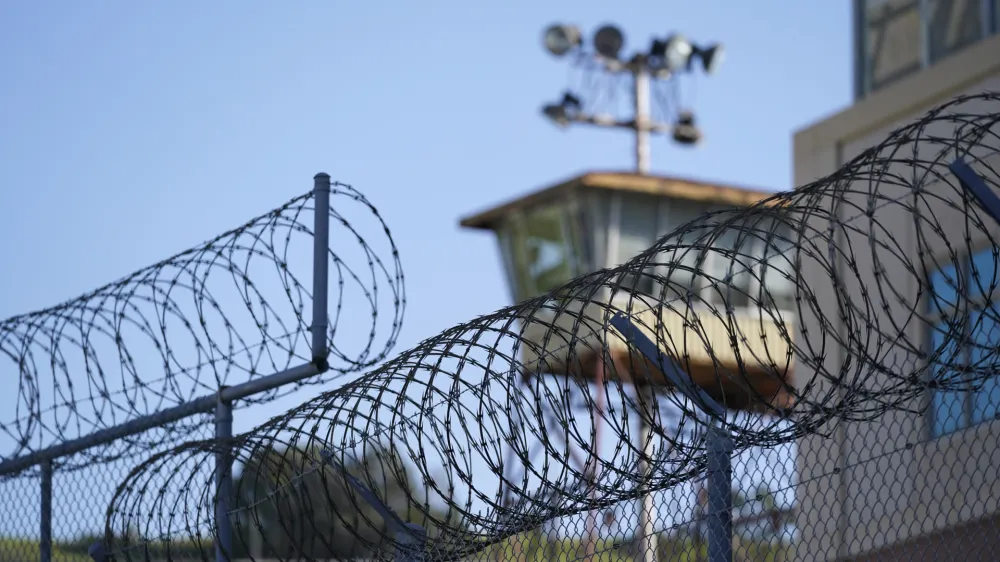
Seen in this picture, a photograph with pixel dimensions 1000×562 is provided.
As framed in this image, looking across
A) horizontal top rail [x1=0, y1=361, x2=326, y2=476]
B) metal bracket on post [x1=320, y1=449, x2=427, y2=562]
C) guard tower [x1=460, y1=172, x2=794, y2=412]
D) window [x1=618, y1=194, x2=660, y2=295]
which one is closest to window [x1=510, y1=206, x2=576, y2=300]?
guard tower [x1=460, y1=172, x2=794, y2=412]

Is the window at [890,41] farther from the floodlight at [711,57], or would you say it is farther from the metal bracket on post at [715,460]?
the floodlight at [711,57]

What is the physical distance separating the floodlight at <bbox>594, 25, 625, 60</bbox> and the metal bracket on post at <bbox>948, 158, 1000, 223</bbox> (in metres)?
35.3

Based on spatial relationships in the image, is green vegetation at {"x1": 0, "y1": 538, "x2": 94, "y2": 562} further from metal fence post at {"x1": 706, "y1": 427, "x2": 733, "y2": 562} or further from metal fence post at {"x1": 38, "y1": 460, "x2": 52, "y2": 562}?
metal fence post at {"x1": 706, "y1": 427, "x2": 733, "y2": 562}

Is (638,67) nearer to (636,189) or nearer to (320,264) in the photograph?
(636,189)

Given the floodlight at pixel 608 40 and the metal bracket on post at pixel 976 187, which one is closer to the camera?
the metal bracket on post at pixel 976 187

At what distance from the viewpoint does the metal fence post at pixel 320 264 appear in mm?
6598

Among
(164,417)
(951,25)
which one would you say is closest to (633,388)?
(164,417)

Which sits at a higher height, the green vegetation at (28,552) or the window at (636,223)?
the window at (636,223)

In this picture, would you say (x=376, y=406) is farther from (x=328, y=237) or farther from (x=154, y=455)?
(x=154, y=455)

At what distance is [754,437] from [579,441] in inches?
22.9

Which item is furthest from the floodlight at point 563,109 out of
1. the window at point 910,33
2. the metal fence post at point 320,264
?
the metal fence post at point 320,264

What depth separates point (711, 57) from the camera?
39.0 metres

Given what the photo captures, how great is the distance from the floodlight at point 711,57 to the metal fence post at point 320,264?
33.0 m

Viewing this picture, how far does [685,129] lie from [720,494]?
125 feet
